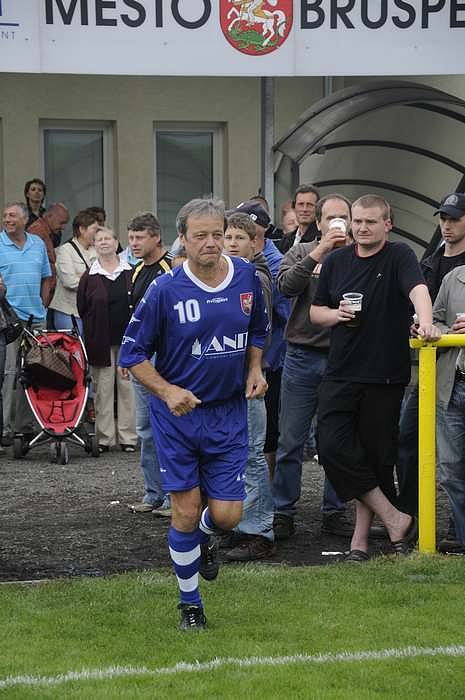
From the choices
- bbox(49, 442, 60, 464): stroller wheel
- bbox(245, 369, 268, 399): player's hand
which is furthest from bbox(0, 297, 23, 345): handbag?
bbox(245, 369, 268, 399): player's hand

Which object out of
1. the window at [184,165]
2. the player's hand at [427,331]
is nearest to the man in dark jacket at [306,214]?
the player's hand at [427,331]

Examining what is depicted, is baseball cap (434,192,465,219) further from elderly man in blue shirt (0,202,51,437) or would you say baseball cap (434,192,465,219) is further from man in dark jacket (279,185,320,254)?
elderly man in blue shirt (0,202,51,437)

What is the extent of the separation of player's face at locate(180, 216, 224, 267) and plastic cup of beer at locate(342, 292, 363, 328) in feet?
5.16

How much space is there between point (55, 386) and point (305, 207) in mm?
3175

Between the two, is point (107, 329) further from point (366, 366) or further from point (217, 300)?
point (217, 300)

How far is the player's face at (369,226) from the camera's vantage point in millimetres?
8180

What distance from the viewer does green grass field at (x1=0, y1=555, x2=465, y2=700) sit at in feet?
18.8

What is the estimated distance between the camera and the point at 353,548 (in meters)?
8.41

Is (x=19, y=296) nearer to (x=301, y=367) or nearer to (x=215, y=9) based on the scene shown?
(x=215, y=9)

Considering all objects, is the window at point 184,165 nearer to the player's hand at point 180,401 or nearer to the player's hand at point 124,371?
the player's hand at point 124,371

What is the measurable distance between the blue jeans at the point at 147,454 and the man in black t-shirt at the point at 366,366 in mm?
1943

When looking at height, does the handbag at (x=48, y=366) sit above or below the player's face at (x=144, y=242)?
below

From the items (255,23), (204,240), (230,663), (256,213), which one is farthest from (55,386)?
(230,663)

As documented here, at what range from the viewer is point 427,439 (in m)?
8.18
